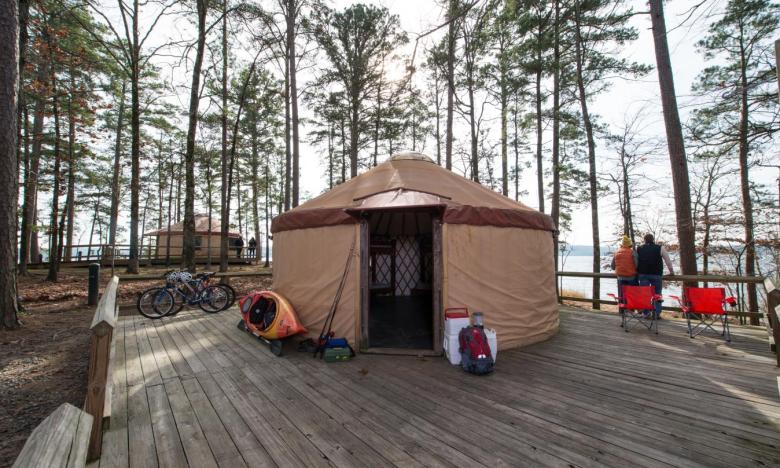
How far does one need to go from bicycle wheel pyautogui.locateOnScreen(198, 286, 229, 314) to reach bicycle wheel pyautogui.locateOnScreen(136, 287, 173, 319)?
1.39ft

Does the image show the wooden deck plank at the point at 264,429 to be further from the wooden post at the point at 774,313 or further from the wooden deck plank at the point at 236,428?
the wooden post at the point at 774,313

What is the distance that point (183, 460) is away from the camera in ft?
4.92

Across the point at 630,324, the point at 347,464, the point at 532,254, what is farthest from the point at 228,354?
the point at 630,324

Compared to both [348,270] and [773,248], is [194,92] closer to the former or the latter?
[348,270]

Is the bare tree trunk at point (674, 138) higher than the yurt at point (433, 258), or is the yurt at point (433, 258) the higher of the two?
the bare tree trunk at point (674, 138)

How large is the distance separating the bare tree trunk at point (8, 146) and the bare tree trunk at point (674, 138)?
7920 millimetres

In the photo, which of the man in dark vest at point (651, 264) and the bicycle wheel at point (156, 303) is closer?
the man in dark vest at point (651, 264)

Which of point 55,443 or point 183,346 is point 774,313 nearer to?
point 55,443

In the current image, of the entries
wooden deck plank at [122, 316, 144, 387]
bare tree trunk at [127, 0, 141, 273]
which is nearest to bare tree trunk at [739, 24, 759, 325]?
wooden deck plank at [122, 316, 144, 387]

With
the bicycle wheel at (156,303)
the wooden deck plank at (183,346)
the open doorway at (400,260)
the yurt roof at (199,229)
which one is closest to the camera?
the wooden deck plank at (183,346)

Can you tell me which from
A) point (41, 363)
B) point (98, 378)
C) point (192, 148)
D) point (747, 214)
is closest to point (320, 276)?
point (98, 378)

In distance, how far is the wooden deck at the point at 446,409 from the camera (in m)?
1.54

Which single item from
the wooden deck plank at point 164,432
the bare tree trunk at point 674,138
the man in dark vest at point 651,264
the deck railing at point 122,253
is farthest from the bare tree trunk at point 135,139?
the bare tree trunk at point 674,138

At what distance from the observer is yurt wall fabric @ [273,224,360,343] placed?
3.24 m
